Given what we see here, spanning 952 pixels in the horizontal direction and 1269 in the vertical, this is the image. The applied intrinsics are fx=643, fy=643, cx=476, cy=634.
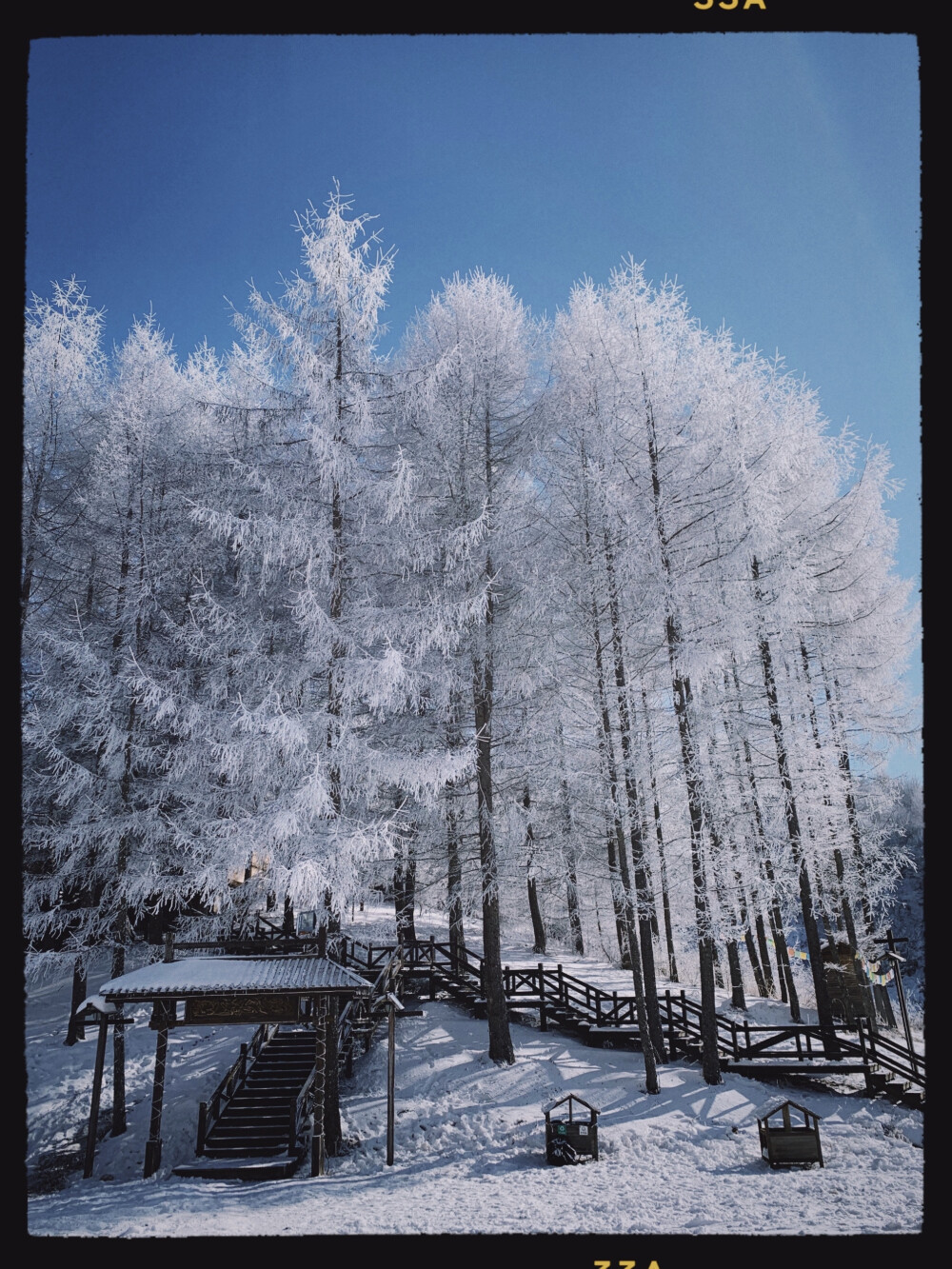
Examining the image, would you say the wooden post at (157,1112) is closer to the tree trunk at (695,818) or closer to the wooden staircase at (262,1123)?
the wooden staircase at (262,1123)

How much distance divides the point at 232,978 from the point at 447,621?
572cm

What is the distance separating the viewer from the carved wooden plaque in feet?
27.0

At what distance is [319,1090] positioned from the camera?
8453 mm

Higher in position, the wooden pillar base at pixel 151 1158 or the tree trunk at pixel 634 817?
the tree trunk at pixel 634 817

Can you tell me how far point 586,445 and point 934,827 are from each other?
10.4 metres

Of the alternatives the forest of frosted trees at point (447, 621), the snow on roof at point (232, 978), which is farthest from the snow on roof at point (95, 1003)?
the forest of frosted trees at point (447, 621)

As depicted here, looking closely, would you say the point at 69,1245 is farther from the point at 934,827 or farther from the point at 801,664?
the point at 801,664

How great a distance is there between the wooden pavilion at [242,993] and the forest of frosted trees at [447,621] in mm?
907

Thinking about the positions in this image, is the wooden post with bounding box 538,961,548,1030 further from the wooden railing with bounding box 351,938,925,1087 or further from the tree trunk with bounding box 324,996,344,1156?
the tree trunk with bounding box 324,996,344,1156

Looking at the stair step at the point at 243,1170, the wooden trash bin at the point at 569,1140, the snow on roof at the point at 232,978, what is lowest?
the stair step at the point at 243,1170

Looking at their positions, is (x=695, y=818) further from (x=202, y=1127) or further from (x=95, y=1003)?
(x=95, y=1003)

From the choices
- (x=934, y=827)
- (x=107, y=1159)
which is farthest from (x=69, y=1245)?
(x=107, y=1159)

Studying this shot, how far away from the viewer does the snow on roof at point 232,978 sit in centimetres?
800

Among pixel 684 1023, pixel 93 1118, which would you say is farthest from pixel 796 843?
pixel 93 1118
